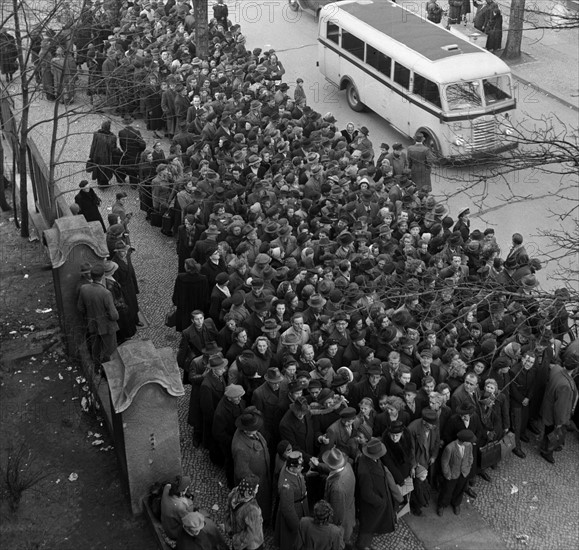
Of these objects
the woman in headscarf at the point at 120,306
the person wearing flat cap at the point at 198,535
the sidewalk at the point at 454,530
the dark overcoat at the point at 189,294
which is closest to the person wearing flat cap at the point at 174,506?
the person wearing flat cap at the point at 198,535

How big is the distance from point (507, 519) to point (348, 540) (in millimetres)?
1970

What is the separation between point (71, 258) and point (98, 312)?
2.50 feet

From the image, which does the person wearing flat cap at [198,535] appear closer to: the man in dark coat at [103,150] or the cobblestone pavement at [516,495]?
the cobblestone pavement at [516,495]

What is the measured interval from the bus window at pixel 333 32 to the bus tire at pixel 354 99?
1.07 meters

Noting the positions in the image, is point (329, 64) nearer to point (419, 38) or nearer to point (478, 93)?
Result: point (419, 38)

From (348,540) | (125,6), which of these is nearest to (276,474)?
(348,540)

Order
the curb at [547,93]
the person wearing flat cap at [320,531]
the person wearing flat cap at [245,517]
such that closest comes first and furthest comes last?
1. the person wearing flat cap at [320,531]
2. the person wearing flat cap at [245,517]
3. the curb at [547,93]

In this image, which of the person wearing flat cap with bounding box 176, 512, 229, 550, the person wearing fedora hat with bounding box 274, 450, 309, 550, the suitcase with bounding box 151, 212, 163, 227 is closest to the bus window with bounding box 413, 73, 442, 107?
the suitcase with bounding box 151, 212, 163, 227

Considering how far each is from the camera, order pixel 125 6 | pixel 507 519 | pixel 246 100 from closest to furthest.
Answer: pixel 507 519
pixel 246 100
pixel 125 6

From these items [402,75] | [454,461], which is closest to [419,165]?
[402,75]

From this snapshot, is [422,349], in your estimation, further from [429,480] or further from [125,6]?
[125,6]

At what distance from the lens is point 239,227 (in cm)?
1380

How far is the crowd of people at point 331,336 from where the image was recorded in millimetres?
10062

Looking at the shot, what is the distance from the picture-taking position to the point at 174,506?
923cm
